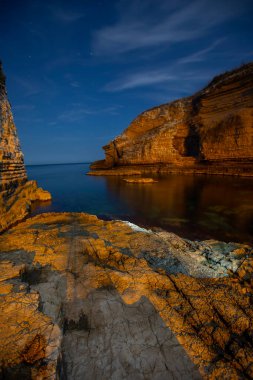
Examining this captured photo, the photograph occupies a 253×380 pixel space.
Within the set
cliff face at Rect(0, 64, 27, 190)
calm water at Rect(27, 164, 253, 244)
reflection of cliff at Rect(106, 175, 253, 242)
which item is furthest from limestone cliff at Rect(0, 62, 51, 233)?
reflection of cliff at Rect(106, 175, 253, 242)

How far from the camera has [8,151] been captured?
12133 mm

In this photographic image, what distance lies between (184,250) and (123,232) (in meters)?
2.19

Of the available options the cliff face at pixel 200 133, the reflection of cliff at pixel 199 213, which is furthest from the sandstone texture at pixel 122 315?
the cliff face at pixel 200 133

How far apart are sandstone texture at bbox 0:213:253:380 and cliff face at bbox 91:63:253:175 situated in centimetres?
2963

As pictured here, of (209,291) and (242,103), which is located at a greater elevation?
(242,103)

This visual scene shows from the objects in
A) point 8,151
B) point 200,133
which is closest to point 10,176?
point 8,151

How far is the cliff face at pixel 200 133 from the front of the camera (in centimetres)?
2836

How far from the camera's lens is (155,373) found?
229 cm

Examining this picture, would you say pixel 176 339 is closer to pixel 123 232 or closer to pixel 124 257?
pixel 124 257

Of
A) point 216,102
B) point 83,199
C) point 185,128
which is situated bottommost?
point 83,199

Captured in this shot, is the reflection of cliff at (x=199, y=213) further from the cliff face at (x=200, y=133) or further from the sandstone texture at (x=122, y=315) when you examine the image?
the cliff face at (x=200, y=133)

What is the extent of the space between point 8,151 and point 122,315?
42.0ft

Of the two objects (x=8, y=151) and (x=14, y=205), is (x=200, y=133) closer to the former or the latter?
(x=8, y=151)

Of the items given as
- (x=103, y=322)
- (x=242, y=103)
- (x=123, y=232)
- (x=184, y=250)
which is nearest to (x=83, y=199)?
(x=123, y=232)
